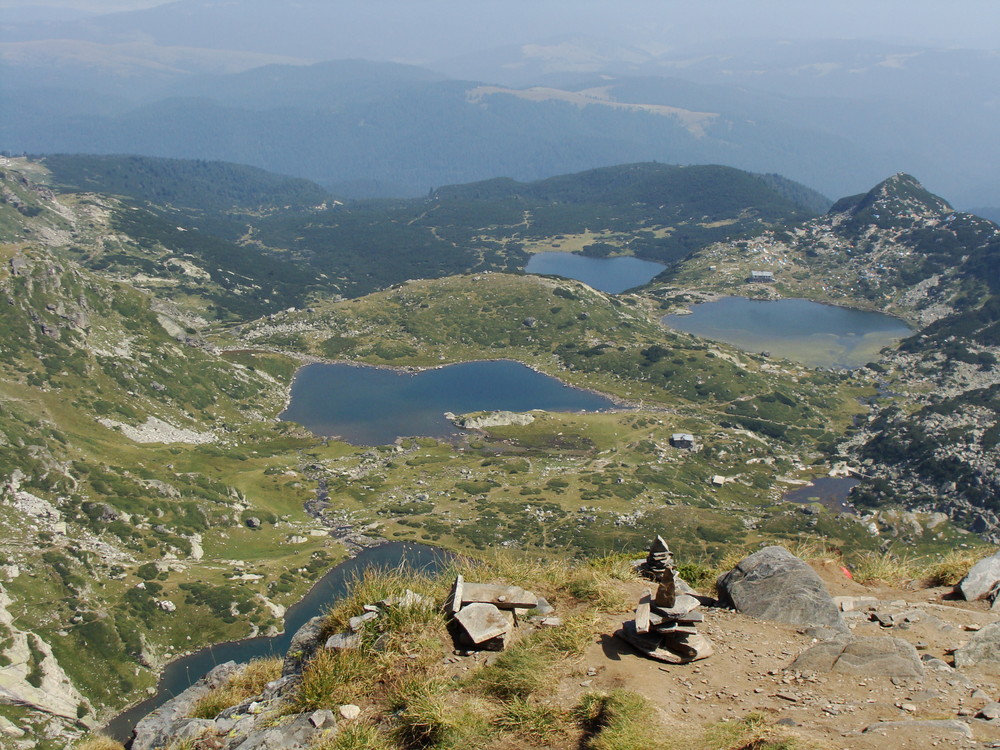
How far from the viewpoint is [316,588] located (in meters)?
70.6

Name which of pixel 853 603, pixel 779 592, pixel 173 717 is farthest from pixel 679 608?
pixel 173 717

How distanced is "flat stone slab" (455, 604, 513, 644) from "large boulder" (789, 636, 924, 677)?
5580 mm

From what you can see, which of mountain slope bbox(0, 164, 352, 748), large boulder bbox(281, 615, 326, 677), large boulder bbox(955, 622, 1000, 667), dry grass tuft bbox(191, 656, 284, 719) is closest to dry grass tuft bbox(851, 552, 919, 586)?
large boulder bbox(955, 622, 1000, 667)

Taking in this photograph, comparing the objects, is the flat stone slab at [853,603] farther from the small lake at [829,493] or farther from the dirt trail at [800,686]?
the small lake at [829,493]

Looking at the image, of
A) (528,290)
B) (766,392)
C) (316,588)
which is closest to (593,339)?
(528,290)

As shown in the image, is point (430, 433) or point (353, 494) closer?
point (353, 494)

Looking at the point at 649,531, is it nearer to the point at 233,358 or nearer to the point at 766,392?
the point at 766,392

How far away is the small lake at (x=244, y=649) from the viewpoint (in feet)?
170

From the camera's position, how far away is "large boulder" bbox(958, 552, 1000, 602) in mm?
16922

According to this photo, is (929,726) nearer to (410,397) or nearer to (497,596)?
(497,596)

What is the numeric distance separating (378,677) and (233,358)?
137 meters

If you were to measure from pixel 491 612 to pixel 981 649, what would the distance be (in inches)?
374

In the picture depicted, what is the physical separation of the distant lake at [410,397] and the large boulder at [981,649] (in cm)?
10310

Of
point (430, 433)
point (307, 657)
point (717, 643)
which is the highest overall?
point (717, 643)
